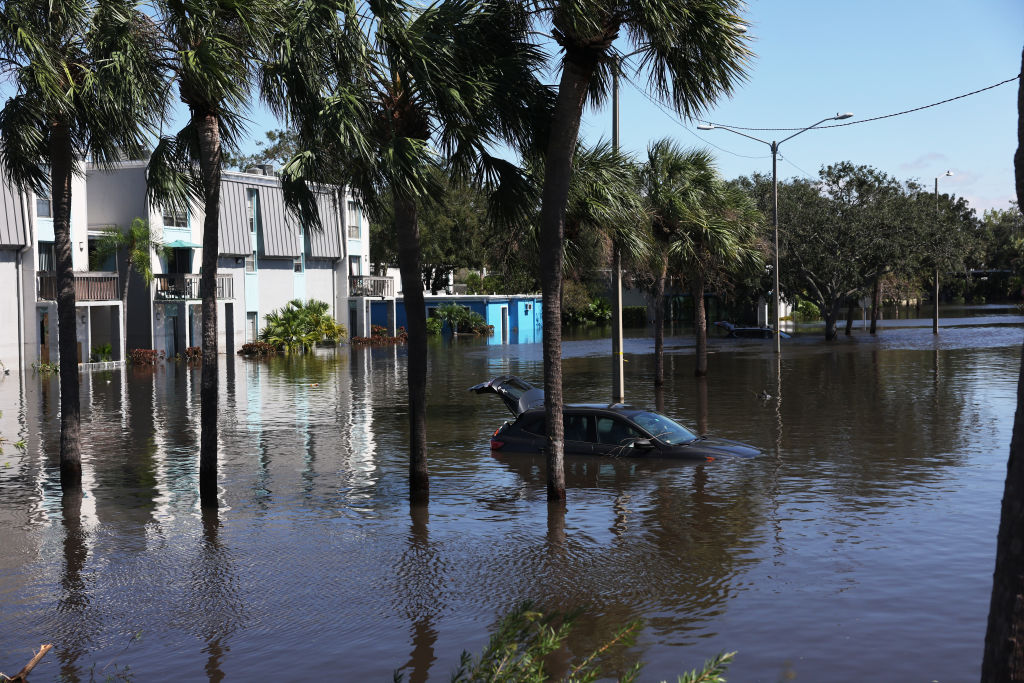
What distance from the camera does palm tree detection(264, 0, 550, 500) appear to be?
13023 mm

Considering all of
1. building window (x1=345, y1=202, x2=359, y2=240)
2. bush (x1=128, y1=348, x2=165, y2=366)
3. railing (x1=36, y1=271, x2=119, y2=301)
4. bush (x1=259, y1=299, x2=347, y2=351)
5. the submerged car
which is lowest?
the submerged car

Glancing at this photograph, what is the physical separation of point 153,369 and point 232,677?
126ft

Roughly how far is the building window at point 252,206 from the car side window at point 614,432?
39.8 meters

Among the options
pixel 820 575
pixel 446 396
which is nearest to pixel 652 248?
pixel 446 396

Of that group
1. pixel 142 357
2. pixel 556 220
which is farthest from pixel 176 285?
pixel 556 220

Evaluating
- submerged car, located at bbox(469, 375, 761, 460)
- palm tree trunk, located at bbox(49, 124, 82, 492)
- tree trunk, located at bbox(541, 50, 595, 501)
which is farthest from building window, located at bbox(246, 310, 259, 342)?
tree trunk, located at bbox(541, 50, 595, 501)

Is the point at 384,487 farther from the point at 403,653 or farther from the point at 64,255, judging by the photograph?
the point at 403,653

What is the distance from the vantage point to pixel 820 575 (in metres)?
11.5

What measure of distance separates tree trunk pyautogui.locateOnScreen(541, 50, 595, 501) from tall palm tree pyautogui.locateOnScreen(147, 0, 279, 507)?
164 inches

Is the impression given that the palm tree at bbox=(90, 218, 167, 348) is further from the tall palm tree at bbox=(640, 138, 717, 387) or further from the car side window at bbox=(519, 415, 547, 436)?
the car side window at bbox=(519, 415, 547, 436)

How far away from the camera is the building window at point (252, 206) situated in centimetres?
5472

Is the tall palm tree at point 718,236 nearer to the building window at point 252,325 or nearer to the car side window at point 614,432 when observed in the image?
the car side window at point 614,432

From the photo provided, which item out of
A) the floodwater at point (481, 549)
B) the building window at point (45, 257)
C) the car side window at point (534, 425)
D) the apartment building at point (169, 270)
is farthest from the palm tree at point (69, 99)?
the building window at point (45, 257)

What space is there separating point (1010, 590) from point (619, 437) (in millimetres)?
14119
